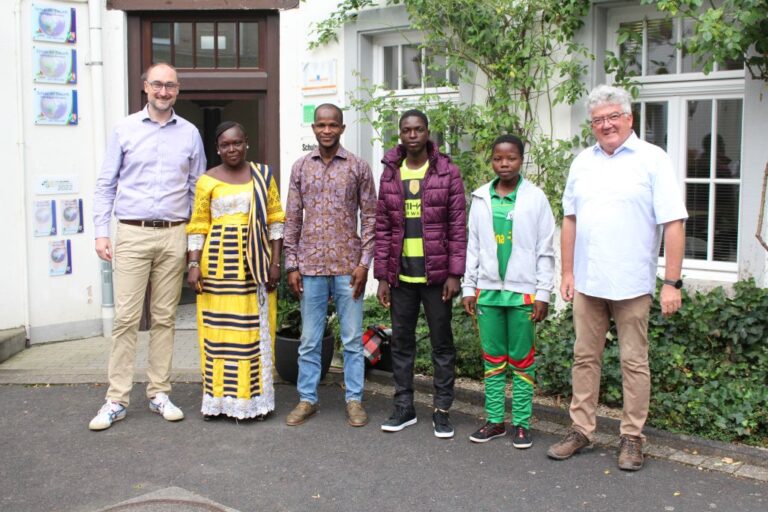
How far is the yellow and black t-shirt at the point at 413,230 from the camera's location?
539 centimetres

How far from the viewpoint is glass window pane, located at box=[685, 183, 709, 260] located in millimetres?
6850

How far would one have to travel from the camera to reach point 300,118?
8469mm

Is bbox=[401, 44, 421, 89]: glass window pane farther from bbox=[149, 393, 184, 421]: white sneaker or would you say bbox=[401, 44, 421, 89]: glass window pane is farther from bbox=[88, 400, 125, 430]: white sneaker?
bbox=[88, 400, 125, 430]: white sneaker

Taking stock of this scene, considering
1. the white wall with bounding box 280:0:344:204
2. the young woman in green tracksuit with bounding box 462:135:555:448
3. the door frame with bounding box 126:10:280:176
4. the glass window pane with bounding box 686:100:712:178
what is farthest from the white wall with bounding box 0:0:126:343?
the glass window pane with bounding box 686:100:712:178

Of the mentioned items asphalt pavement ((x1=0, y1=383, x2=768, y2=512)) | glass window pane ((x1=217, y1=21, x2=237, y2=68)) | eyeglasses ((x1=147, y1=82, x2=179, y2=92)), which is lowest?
asphalt pavement ((x1=0, y1=383, x2=768, y2=512))

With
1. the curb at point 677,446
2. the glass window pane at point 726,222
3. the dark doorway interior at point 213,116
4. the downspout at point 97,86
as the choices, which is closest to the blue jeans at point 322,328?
the curb at point 677,446

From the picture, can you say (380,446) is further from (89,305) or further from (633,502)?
(89,305)

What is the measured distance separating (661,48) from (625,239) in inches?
106

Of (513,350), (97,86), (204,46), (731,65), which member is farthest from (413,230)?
(97,86)

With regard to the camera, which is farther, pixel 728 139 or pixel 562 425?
pixel 728 139

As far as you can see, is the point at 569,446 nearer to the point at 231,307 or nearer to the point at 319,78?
the point at 231,307

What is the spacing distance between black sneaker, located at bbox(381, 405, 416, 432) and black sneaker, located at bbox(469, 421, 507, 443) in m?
0.47

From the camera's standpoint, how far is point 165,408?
595cm

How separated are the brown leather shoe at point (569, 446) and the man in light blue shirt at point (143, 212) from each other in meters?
2.42
